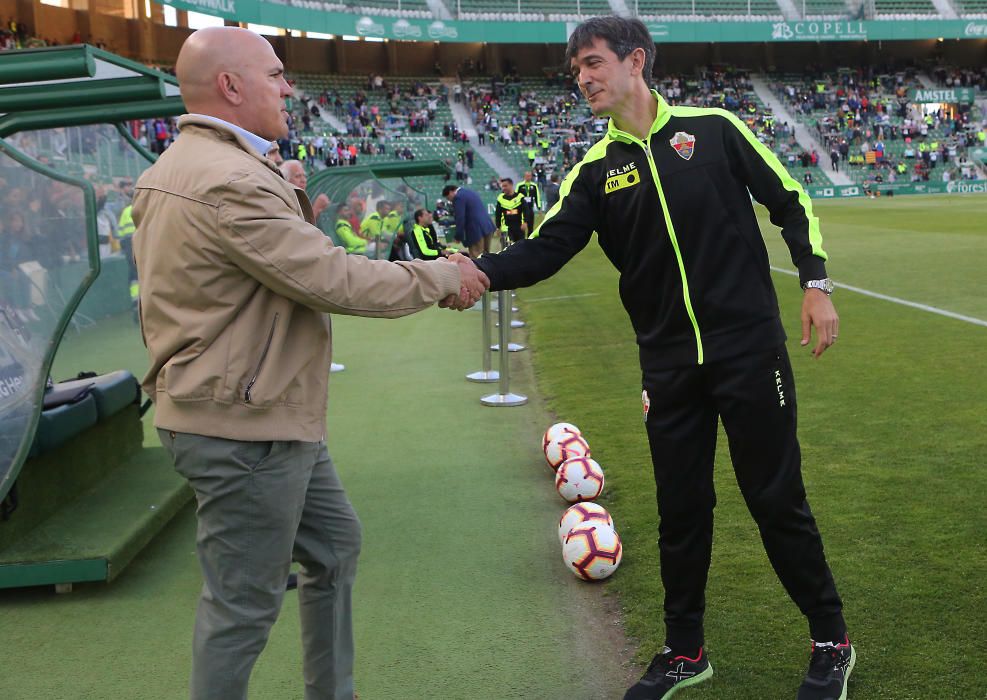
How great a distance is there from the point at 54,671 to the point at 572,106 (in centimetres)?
5503

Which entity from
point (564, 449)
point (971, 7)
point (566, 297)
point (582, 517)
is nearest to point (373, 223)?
point (566, 297)

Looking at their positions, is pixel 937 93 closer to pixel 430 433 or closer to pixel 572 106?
pixel 572 106

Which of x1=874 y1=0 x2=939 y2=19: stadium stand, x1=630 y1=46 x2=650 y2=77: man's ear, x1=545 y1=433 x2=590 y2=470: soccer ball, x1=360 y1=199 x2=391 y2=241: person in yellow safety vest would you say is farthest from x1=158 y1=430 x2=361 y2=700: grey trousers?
x1=874 y1=0 x2=939 y2=19: stadium stand

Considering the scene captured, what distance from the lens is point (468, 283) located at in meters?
3.21

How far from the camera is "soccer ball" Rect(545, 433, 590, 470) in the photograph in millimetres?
5895

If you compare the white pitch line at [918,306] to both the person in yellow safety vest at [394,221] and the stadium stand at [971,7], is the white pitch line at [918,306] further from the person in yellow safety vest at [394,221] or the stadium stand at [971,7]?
the stadium stand at [971,7]

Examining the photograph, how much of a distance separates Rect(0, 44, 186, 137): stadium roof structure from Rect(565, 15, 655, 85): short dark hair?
208cm

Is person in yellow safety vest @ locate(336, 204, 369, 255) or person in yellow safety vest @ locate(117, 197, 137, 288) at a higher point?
person in yellow safety vest @ locate(117, 197, 137, 288)

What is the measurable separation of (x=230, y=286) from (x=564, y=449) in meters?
3.76

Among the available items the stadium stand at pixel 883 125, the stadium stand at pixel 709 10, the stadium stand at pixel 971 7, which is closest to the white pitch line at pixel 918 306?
the stadium stand at pixel 883 125

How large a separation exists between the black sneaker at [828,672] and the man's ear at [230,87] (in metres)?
2.46

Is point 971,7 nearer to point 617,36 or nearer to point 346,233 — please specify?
point 346,233

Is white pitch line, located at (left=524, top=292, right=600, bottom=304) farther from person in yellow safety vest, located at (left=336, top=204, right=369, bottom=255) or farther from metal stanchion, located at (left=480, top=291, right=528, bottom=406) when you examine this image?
metal stanchion, located at (left=480, top=291, right=528, bottom=406)

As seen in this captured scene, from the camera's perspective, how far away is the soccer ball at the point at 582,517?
4532 mm
